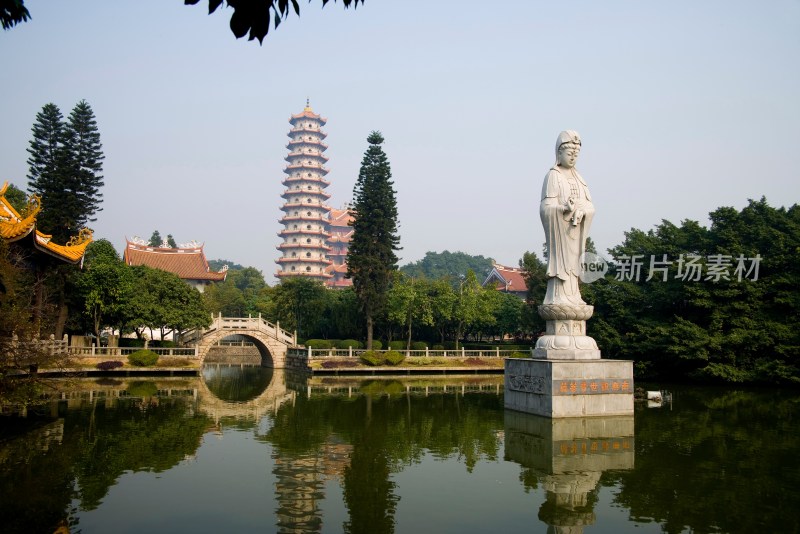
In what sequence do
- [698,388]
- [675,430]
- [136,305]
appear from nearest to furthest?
[675,430] < [698,388] < [136,305]

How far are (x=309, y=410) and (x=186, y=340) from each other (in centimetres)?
1961

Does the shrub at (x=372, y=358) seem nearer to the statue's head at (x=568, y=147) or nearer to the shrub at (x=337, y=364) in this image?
the shrub at (x=337, y=364)

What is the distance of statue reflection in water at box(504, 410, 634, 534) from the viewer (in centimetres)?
815

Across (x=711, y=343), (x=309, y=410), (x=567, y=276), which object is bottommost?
(x=309, y=410)

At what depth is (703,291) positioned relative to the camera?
26.6 m

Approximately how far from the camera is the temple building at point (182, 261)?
54.7 meters

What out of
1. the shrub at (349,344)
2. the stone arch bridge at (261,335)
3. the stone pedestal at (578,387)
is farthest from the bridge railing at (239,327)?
the stone pedestal at (578,387)

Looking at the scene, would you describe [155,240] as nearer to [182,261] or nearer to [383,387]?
[182,261]

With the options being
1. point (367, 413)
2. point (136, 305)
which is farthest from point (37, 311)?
point (367, 413)

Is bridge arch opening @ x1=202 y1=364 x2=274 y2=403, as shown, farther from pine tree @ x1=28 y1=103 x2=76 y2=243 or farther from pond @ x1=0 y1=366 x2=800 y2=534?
pine tree @ x1=28 y1=103 x2=76 y2=243

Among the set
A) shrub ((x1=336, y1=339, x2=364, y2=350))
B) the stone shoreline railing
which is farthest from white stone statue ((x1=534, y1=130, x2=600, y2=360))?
shrub ((x1=336, y1=339, x2=364, y2=350))

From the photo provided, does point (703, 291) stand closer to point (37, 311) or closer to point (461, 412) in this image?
point (461, 412)

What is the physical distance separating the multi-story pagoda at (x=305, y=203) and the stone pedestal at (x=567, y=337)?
58.0 meters

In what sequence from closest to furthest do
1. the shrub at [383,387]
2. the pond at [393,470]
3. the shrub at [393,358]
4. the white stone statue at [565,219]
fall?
the pond at [393,470], the white stone statue at [565,219], the shrub at [383,387], the shrub at [393,358]
